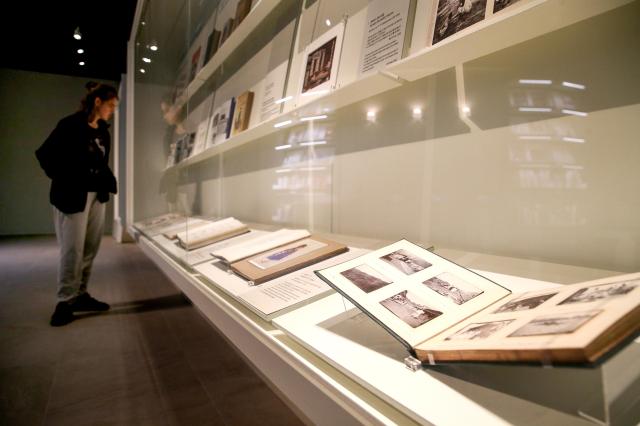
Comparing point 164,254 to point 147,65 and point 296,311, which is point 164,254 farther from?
point 147,65

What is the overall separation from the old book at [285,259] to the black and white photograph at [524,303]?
2.25ft

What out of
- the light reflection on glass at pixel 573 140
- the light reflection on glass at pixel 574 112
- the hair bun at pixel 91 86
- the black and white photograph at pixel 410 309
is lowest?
the black and white photograph at pixel 410 309

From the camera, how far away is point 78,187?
2.51 m

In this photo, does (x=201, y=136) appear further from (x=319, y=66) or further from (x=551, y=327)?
(x=551, y=327)

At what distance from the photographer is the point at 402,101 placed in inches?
54.5

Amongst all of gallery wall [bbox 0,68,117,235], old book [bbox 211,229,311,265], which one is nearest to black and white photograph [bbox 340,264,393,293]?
old book [bbox 211,229,311,265]

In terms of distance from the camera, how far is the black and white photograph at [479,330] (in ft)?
1.62

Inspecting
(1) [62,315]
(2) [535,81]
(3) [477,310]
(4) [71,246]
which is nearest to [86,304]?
(1) [62,315]

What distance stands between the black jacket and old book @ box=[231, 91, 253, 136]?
1079 millimetres

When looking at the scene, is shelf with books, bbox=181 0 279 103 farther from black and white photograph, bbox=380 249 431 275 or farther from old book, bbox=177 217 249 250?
black and white photograph, bbox=380 249 431 275

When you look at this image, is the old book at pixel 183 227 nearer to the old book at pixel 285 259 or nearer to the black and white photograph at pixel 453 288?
the old book at pixel 285 259

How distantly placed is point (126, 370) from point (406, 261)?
170 cm

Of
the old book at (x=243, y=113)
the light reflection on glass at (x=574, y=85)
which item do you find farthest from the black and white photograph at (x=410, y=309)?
the old book at (x=243, y=113)

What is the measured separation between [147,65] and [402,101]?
4238mm
